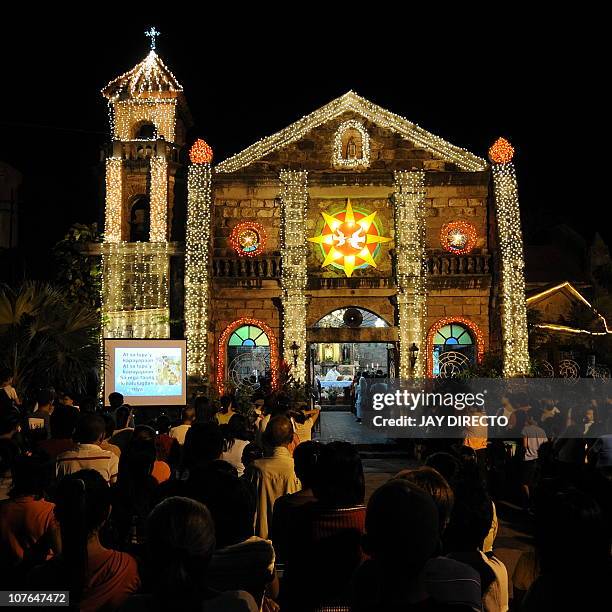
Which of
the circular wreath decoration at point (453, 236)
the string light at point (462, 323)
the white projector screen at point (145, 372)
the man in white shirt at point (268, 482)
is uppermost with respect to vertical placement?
the circular wreath decoration at point (453, 236)

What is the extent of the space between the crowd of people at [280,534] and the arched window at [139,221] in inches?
778

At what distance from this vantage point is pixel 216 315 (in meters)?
27.1

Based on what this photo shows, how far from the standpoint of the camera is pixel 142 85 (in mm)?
26844

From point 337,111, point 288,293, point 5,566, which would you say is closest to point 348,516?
point 5,566

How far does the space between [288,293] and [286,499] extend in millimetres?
21346

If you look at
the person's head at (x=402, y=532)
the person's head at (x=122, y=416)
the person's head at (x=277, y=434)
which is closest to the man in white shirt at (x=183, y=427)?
the person's head at (x=122, y=416)

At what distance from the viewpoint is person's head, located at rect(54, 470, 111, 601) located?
393cm

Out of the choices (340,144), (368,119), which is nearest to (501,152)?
(368,119)

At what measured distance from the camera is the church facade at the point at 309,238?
26328mm

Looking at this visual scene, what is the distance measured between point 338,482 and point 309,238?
22.4 m

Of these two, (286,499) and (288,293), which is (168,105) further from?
(286,499)

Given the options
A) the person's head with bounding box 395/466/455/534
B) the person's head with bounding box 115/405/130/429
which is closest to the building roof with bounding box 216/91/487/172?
the person's head with bounding box 115/405/130/429

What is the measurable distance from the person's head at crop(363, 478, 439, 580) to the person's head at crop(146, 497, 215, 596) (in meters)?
0.67

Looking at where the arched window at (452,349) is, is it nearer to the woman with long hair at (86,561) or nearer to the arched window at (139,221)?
the arched window at (139,221)
